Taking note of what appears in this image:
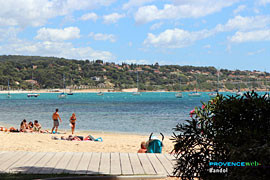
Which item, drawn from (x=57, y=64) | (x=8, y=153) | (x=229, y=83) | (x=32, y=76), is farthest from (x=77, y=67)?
(x=8, y=153)

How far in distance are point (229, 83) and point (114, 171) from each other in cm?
18324

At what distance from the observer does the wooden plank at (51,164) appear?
22.9 feet

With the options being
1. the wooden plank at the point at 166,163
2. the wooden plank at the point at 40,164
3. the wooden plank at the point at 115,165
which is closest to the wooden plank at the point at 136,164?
the wooden plank at the point at 115,165

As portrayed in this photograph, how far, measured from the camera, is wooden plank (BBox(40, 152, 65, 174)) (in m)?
6.99

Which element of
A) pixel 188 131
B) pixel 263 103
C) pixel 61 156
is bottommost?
pixel 61 156

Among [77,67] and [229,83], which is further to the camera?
[77,67]

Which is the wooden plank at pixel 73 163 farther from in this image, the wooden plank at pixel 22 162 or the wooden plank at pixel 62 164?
the wooden plank at pixel 22 162

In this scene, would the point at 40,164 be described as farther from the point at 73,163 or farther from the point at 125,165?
the point at 125,165

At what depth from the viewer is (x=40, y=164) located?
25.2 ft

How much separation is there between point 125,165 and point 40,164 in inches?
74.7

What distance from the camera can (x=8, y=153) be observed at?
8.98 meters

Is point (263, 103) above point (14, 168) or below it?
above

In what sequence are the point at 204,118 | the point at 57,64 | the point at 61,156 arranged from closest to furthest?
the point at 204,118, the point at 61,156, the point at 57,64

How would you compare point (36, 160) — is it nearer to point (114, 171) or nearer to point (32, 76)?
point (114, 171)
